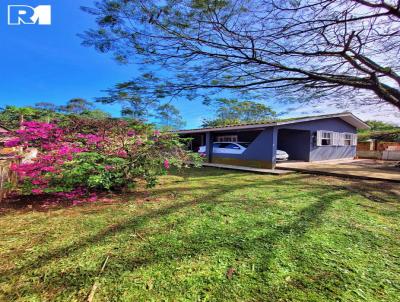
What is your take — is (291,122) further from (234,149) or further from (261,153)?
(234,149)

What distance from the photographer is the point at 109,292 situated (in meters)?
2.10

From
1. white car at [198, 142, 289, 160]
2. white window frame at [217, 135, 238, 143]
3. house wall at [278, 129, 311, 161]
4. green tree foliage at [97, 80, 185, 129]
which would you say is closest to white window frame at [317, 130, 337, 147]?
house wall at [278, 129, 311, 161]

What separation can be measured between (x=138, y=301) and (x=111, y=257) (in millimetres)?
894

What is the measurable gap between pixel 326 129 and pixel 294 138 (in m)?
2.01

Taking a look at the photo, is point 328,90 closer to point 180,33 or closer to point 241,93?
point 241,93

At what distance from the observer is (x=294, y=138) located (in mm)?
15250

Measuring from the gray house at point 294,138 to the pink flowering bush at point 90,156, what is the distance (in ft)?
19.1

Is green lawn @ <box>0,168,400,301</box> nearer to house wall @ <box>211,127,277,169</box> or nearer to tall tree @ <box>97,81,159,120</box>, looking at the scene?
tall tree @ <box>97,81,159,120</box>

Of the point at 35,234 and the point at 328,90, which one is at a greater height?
the point at 328,90

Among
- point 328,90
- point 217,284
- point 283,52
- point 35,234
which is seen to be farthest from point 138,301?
point 328,90

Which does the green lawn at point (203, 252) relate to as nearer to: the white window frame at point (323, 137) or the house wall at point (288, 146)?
the house wall at point (288, 146)

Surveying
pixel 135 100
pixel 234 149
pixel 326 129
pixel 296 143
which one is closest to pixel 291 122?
pixel 234 149

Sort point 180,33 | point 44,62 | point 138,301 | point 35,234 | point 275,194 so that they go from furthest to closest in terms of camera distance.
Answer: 1. point 44,62
2. point 275,194
3. point 180,33
4. point 35,234
5. point 138,301

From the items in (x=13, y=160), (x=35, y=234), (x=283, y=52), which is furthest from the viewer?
(x=13, y=160)
